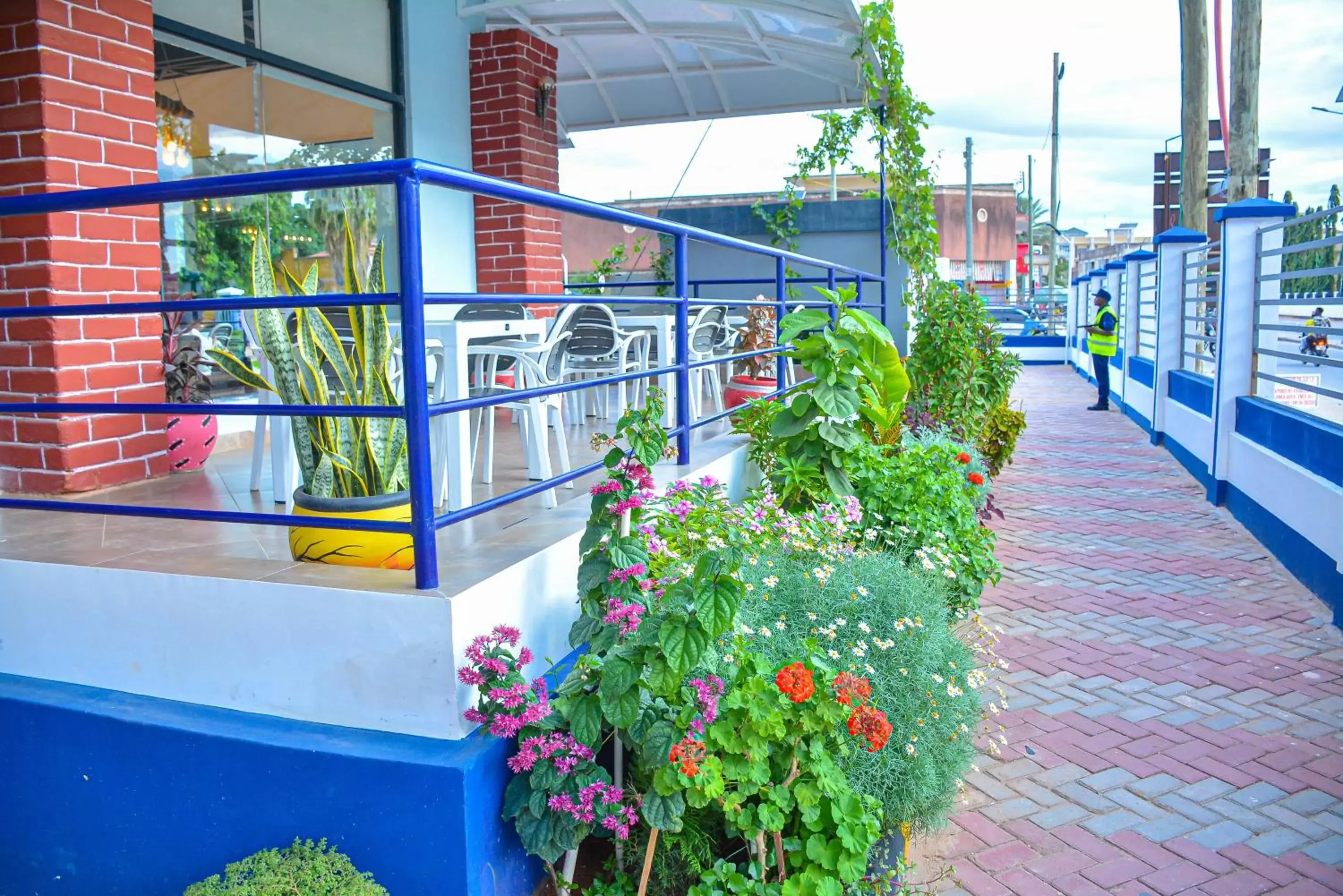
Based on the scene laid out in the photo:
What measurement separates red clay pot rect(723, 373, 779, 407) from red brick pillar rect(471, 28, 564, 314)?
5.56 ft

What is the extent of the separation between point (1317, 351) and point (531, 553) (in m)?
13.2

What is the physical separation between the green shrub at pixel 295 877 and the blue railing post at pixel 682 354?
187cm

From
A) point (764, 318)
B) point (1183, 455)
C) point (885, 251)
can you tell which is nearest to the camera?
point (764, 318)

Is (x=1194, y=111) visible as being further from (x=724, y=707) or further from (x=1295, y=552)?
(x=724, y=707)

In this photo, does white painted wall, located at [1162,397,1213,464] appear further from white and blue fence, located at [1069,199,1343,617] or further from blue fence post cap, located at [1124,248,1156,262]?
blue fence post cap, located at [1124,248,1156,262]

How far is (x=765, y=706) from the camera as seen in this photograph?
7.24 feet

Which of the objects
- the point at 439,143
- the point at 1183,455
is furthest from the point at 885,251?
the point at 439,143

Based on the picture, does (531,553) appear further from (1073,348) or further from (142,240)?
(1073,348)

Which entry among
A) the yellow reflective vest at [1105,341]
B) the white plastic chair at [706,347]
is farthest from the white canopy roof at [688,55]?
the yellow reflective vest at [1105,341]

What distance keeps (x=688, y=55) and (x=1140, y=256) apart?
22.6 feet

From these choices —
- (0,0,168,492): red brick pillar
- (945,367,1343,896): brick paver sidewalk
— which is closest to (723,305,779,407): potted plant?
(945,367,1343,896): brick paver sidewalk

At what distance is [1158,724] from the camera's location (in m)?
3.57

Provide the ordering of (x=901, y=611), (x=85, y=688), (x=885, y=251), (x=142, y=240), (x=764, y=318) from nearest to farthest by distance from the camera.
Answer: (x=85, y=688) → (x=901, y=611) → (x=142, y=240) → (x=764, y=318) → (x=885, y=251)

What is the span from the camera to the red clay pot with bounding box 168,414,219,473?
421cm
